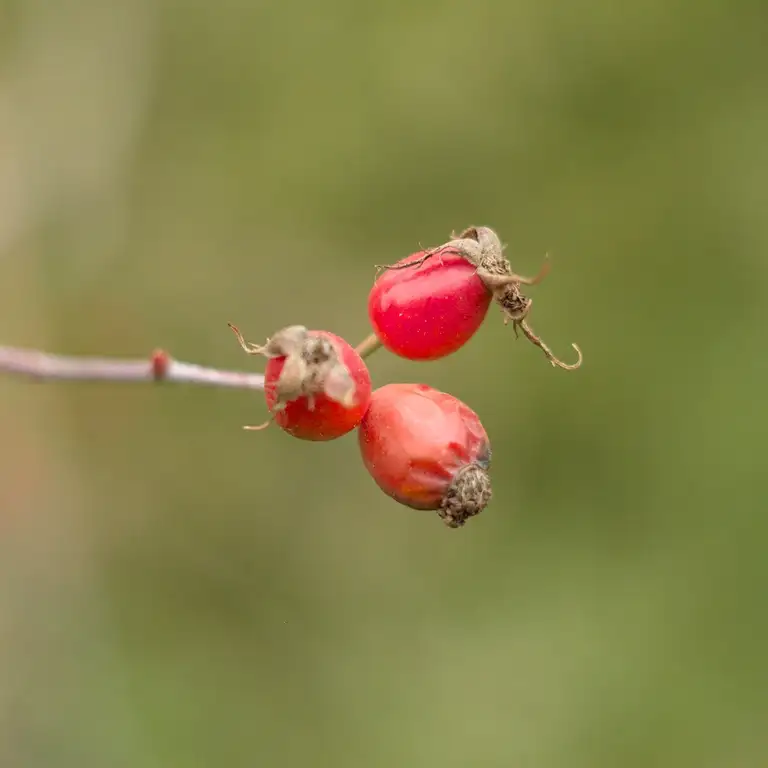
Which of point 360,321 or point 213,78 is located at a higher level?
point 213,78

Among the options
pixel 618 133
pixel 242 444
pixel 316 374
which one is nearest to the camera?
pixel 316 374

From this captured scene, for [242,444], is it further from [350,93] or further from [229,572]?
[350,93]

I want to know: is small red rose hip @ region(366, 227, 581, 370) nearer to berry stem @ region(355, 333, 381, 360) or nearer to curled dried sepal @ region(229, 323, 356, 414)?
berry stem @ region(355, 333, 381, 360)

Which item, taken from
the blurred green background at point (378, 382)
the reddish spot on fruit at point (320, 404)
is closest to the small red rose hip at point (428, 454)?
the reddish spot on fruit at point (320, 404)

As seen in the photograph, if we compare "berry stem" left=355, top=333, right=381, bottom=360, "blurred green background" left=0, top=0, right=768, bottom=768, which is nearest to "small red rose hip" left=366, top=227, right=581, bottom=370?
"berry stem" left=355, top=333, right=381, bottom=360

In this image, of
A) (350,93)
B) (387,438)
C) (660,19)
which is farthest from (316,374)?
(660,19)

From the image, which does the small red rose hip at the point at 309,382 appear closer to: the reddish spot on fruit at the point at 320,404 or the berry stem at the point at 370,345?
the reddish spot on fruit at the point at 320,404

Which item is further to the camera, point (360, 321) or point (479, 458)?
point (360, 321)
